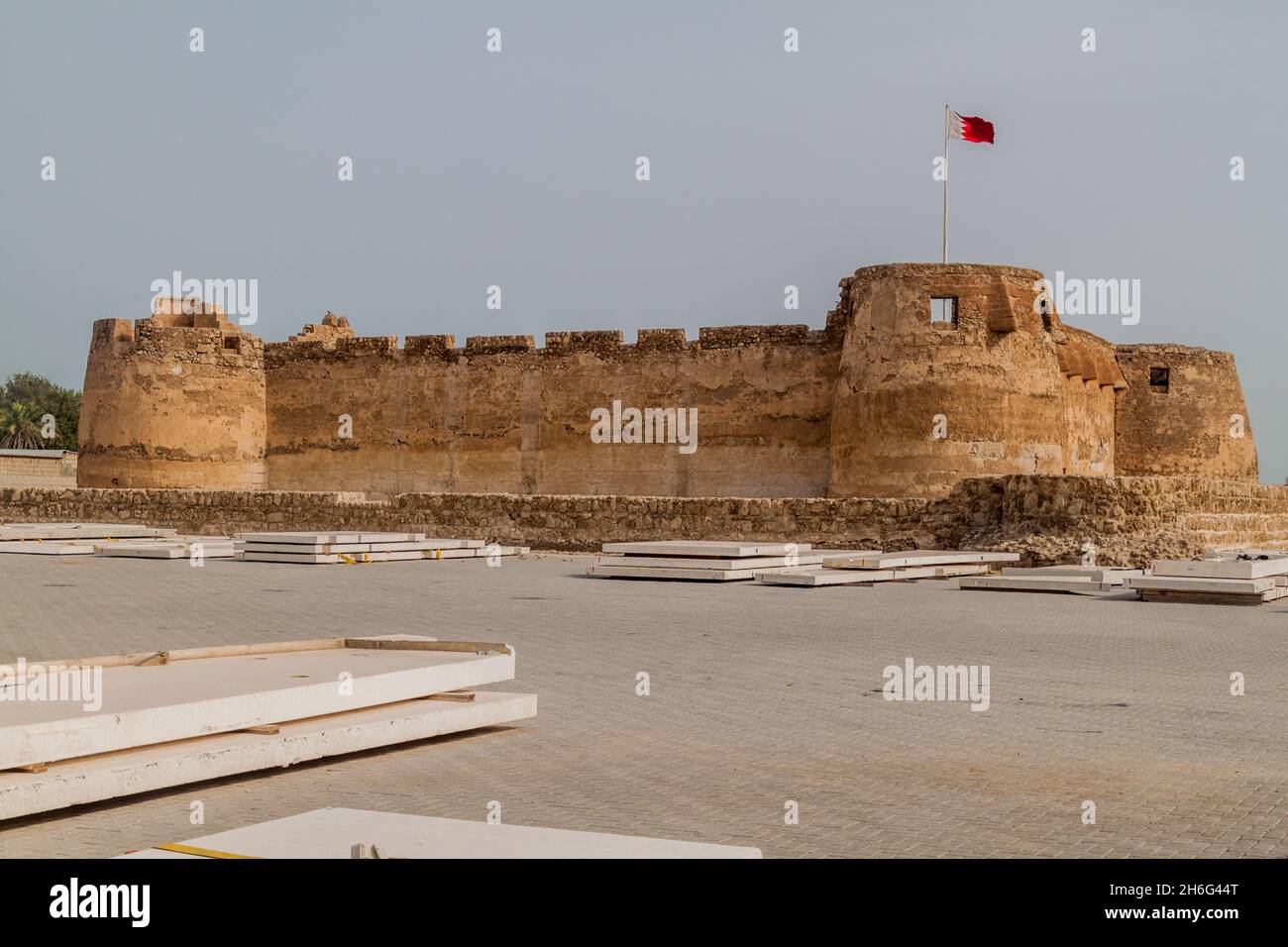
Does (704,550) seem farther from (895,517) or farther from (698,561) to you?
(895,517)

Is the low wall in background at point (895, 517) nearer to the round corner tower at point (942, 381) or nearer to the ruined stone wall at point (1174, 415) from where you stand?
the round corner tower at point (942, 381)

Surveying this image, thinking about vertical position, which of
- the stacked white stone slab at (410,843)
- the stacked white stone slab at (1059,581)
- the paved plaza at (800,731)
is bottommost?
the paved plaza at (800,731)

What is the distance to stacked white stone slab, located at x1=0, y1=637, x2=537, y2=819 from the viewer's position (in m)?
5.29

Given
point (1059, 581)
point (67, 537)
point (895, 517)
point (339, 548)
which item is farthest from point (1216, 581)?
point (67, 537)

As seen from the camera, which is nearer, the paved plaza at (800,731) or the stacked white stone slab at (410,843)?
the stacked white stone slab at (410,843)

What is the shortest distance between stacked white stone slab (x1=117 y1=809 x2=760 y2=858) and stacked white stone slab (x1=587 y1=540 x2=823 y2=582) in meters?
13.5

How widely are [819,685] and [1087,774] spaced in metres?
A: 2.81

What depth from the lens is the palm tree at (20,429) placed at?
76375 mm

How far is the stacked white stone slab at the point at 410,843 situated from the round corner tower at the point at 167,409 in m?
29.1

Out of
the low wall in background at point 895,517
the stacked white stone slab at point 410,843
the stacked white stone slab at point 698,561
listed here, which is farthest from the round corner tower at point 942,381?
the stacked white stone slab at point 410,843

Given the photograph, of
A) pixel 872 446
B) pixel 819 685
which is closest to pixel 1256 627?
pixel 819 685

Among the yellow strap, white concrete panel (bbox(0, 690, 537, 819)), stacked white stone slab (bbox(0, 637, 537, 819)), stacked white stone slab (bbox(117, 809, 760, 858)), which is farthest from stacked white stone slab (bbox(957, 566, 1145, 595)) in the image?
the yellow strap

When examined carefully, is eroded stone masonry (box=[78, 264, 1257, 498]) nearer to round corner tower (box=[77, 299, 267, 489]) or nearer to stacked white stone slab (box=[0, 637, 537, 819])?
round corner tower (box=[77, 299, 267, 489])
